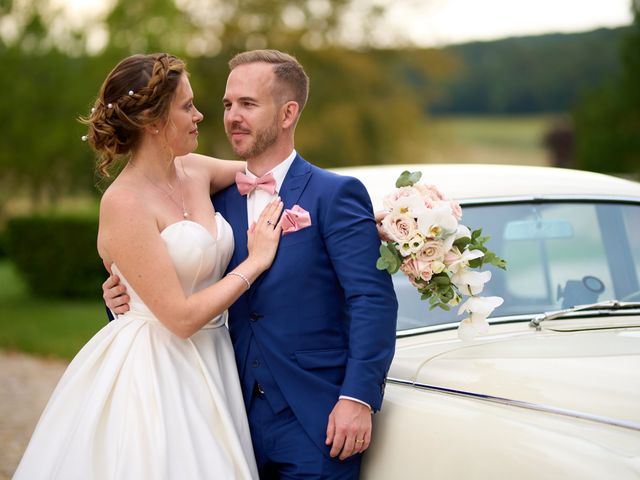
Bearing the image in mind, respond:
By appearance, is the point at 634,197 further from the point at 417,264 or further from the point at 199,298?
the point at 199,298

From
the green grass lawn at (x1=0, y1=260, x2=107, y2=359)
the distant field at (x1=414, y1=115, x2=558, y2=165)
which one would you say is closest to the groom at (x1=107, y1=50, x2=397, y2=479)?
the green grass lawn at (x1=0, y1=260, x2=107, y2=359)

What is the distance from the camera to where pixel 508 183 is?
3982 mm

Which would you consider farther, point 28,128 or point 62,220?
point 62,220

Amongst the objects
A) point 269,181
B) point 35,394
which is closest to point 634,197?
point 269,181

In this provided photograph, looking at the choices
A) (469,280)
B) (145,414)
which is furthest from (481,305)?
(145,414)

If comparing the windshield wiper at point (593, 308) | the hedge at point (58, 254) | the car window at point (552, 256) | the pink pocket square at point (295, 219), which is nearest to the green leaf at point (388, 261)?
the pink pocket square at point (295, 219)

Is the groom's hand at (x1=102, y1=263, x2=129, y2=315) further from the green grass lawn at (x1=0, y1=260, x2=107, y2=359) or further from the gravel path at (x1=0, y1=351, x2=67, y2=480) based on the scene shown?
the green grass lawn at (x1=0, y1=260, x2=107, y2=359)

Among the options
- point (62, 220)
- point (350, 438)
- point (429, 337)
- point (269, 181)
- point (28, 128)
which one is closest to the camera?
point (350, 438)

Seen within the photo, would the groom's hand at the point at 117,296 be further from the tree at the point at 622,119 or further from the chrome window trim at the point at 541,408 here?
the tree at the point at 622,119

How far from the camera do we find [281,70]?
3242mm

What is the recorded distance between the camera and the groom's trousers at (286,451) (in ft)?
9.57

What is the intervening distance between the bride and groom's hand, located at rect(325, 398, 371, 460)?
34 cm

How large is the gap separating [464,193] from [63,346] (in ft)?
29.0

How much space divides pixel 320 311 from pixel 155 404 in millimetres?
646
